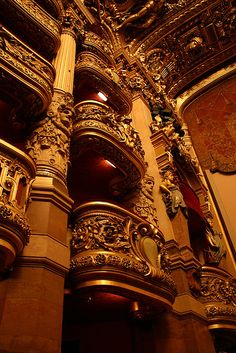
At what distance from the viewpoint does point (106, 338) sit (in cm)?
478

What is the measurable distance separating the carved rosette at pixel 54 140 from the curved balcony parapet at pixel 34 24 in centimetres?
148

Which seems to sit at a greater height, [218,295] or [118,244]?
[218,295]

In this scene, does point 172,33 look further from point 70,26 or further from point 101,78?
point 101,78

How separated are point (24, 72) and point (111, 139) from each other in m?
1.93

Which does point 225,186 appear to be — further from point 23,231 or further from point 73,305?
point 23,231

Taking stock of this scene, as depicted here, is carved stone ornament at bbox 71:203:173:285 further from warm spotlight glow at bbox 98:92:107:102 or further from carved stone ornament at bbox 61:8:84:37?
carved stone ornament at bbox 61:8:84:37

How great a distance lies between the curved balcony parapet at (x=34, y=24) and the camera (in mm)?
5738

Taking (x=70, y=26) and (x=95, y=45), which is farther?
(x=95, y=45)

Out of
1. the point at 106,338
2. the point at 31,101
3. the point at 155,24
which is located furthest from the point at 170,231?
the point at 155,24

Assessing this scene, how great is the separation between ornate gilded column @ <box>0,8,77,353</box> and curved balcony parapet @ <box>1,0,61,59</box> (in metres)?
1.62

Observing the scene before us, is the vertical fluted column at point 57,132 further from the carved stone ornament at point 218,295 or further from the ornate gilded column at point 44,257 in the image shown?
the carved stone ornament at point 218,295

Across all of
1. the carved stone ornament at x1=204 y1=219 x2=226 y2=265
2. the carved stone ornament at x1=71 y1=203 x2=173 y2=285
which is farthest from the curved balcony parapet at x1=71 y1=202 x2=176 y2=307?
the carved stone ornament at x1=204 y1=219 x2=226 y2=265

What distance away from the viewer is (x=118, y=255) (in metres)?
4.14

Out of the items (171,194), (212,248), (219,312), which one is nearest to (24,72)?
(171,194)
